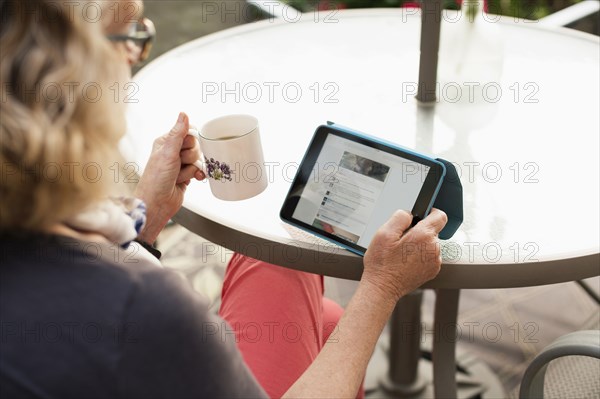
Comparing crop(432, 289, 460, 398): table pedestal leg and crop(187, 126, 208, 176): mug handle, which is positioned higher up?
crop(187, 126, 208, 176): mug handle

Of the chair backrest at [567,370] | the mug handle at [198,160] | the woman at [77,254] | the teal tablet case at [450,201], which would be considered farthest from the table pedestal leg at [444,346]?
the woman at [77,254]

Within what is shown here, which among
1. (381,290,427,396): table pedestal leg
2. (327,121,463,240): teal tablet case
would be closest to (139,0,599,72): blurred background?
(381,290,427,396): table pedestal leg

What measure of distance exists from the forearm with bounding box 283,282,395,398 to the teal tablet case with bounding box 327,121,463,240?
13cm

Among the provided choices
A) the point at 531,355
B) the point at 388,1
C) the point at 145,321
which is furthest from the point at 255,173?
the point at 388,1

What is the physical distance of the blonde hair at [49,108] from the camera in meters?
0.58

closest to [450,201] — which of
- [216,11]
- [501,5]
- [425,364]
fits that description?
[425,364]

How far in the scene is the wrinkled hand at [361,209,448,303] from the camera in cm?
91

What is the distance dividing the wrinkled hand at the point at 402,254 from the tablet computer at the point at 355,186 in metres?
0.03

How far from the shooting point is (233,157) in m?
1.03

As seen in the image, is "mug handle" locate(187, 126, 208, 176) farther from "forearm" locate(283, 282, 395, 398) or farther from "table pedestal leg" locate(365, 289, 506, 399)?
"table pedestal leg" locate(365, 289, 506, 399)

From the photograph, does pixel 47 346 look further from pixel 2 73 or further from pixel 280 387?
pixel 280 387

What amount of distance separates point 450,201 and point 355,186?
5.5 inches

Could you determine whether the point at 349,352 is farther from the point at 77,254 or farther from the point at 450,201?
the point at 77,254

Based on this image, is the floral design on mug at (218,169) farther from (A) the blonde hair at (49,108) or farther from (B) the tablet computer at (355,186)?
(A) the blonde hair at (49,108)
